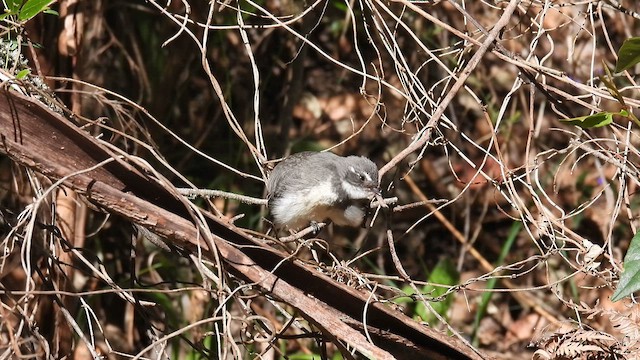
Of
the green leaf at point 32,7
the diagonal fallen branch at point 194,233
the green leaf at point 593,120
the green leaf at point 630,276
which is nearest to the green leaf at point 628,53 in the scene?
the green leaf at point 593,120

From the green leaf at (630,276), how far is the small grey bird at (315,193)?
1.78m

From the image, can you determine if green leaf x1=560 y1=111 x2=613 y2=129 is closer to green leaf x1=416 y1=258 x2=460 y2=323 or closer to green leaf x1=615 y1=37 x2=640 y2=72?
green leaf x1=615 y1=37 x2=640 y2=72

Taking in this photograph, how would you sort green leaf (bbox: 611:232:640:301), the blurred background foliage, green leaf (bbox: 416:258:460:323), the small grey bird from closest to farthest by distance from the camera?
green leaf (bbox: 611:232:640:301), the small grey bird, the blurred background foliage, green leaf (bbox: 416:258:460:323)

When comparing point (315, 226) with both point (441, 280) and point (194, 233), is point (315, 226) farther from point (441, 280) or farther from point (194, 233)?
point (441, 280)

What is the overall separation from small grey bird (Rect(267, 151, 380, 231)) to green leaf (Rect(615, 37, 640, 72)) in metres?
1.64

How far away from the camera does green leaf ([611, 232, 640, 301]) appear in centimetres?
235

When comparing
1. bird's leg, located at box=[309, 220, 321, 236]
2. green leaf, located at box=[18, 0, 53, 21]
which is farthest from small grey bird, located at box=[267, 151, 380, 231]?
green leaf, located at box=[18, 0, 53, 21]

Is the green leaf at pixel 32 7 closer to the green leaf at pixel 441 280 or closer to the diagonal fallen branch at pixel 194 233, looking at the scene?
the diagonal fallen branch at pixel 194 233

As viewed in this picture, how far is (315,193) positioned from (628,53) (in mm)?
1996

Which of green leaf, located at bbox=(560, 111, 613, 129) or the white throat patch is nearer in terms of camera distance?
green leaf, located at bbox=(560, 111, 613, 129)

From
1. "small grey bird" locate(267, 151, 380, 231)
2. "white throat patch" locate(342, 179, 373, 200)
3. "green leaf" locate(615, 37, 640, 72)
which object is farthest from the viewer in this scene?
"small grey bird" locate(267, 151, 380, 231)

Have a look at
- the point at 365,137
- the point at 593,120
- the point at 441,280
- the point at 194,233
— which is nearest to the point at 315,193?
the point at 441,280

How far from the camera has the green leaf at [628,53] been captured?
8.14 feet

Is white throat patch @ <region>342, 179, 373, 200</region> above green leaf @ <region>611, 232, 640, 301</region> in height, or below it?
below
